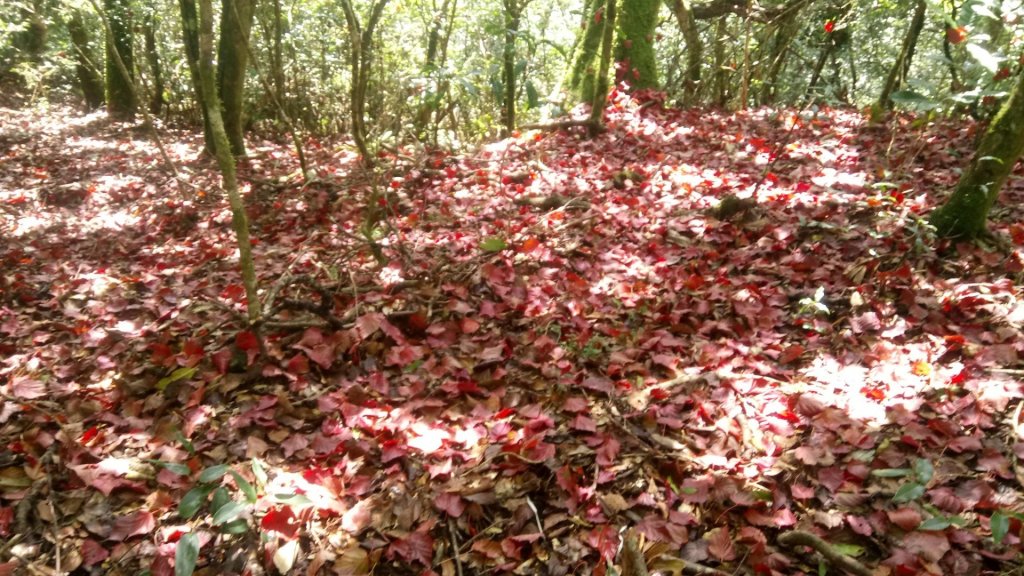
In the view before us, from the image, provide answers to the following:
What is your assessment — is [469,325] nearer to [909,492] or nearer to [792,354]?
[792,354]

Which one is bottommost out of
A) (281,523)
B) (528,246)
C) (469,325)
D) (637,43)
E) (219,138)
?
(281,523)

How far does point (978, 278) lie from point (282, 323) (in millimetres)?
3943

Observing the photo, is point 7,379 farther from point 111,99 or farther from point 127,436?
point 111,99

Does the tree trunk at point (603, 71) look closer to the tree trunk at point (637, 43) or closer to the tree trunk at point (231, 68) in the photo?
the tree trunk at point (637, 43)

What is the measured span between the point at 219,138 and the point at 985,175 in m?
4.13

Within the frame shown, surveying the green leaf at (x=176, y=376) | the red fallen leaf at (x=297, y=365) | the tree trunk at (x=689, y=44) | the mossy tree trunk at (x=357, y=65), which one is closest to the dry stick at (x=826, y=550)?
the red fallen leaf at (x=297, y=365)

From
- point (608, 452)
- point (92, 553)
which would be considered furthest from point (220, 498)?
point (608, 452)

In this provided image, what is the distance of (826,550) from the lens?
205 cm

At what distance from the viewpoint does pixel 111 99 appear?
10.1m

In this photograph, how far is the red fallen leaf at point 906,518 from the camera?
2145 mm

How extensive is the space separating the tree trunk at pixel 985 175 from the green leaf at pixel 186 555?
13.8ft

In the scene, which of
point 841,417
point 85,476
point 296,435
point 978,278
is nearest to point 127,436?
point 85,476

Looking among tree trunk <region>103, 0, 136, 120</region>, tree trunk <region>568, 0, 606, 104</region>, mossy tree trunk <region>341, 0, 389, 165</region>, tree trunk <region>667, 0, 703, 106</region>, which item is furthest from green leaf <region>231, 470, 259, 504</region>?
tree trunk <region>103, 0, 136, 120</region>

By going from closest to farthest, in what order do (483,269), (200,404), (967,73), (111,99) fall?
1. (200,404)
2. (483,269)
3. (967,73)
4. (111,99)
